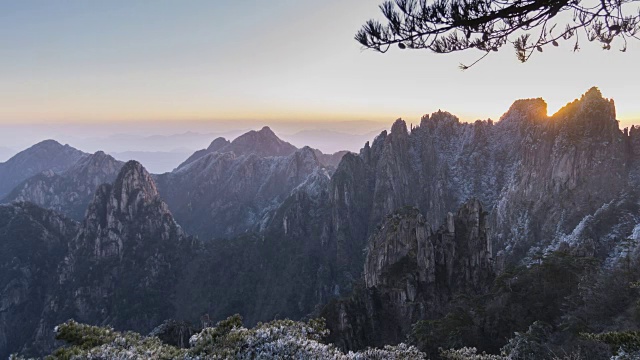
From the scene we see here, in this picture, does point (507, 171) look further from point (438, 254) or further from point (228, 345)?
point (228, 345)

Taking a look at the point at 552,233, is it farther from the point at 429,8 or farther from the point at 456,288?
the point at 429,8

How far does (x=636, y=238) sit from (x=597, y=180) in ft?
130

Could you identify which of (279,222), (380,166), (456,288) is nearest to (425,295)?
(456,288)

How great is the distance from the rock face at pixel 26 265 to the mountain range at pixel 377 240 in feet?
1.83

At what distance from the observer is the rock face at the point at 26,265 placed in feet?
455

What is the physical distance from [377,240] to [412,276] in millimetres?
13689

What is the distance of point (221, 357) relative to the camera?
637 inches

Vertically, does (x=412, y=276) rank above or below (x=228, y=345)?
below

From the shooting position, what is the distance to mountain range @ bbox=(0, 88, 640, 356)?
7788 cm

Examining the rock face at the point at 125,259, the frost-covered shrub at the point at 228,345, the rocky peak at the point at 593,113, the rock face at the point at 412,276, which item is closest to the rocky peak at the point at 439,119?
the rocky peak at the point at 593,113

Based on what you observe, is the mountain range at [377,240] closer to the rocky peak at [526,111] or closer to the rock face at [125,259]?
the rock face at [125,259]

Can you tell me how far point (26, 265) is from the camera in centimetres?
15475

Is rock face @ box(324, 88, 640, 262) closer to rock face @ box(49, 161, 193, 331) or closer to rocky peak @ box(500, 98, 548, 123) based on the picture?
rocky peak @ box(500, 98, 548, 123)

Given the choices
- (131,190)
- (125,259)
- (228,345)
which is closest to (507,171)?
(228,345)
